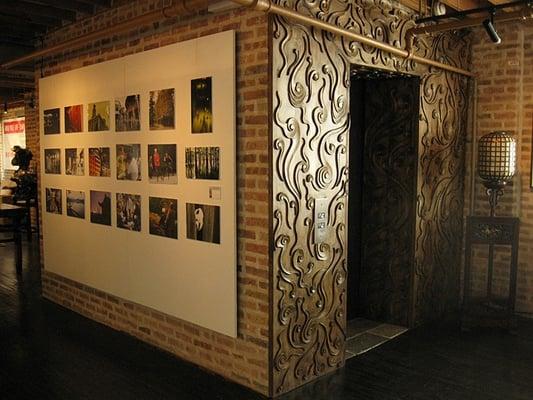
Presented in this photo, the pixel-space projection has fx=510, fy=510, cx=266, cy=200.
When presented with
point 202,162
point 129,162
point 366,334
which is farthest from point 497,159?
point 129,162

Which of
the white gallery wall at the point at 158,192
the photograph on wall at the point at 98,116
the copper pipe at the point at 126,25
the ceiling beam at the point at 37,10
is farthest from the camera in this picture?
the photograph on wall at the point at 98,116

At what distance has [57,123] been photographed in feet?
17.7

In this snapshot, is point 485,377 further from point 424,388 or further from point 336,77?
point 336,77

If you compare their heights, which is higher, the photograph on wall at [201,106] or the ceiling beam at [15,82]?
the ceiling beam at [15,82]

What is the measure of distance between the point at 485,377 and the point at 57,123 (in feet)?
15.4

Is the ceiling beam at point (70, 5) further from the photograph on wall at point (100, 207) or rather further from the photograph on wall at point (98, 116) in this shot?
the photograph on wall at point (100, 207)

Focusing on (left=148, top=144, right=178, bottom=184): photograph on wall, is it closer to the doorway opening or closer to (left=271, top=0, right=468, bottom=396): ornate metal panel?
(left=271, top=0, right=468, bottom=396): ornate metal panel

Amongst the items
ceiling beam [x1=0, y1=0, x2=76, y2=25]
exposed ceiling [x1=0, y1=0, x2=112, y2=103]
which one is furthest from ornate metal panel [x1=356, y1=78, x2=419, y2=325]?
ceiling beam [x1=0, y1=0, x2=76, y2=25]

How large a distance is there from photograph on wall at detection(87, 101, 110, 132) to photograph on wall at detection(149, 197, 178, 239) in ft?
3.28

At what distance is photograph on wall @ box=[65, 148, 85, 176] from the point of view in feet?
16.7

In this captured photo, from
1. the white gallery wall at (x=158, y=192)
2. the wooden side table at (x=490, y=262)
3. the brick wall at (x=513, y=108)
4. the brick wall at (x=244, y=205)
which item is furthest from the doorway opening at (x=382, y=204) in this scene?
the white gallery wall at (x=158, y=192)

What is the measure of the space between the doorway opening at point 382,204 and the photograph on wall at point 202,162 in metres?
A: 1.76

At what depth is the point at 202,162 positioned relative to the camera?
3785 mm

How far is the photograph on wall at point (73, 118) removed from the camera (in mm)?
5067
